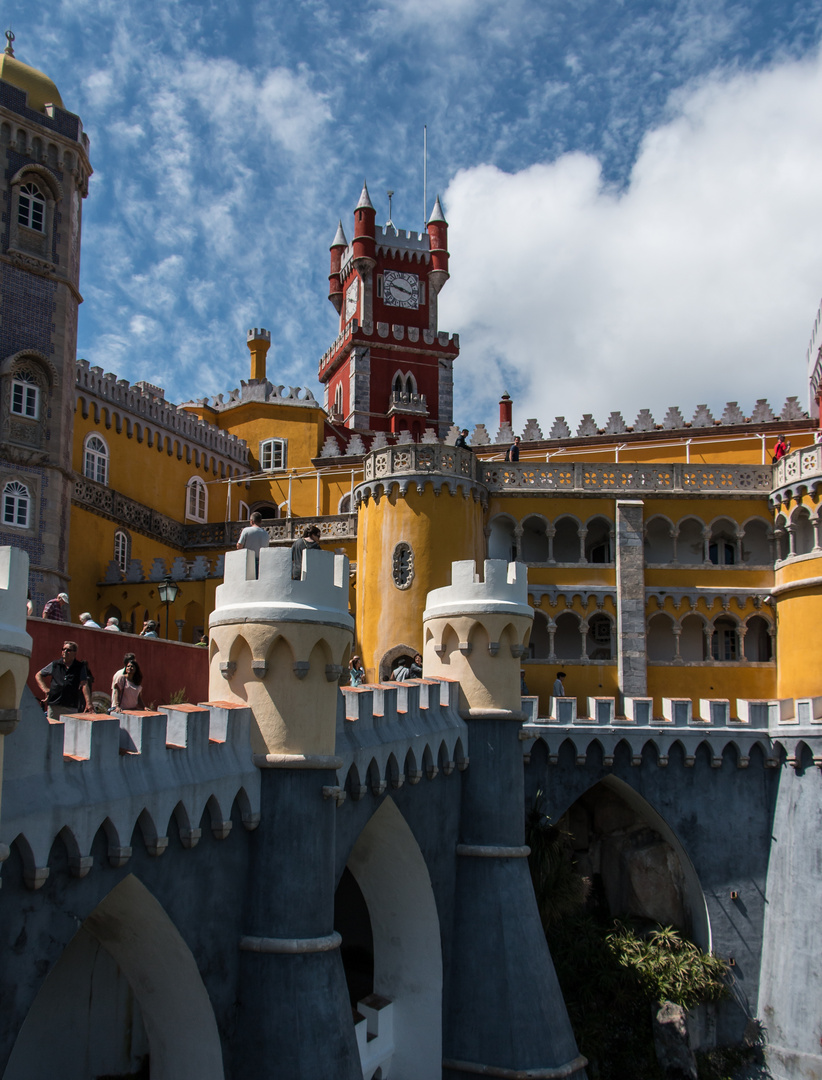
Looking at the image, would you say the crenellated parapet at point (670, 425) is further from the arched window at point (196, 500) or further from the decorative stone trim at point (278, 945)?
the decorative stone trim at point (278, 945)

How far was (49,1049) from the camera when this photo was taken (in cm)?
1593

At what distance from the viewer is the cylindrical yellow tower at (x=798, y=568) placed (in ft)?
104

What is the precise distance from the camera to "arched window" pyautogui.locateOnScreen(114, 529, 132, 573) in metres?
→ 42.1

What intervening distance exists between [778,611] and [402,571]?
11861mm

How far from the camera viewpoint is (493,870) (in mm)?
21078

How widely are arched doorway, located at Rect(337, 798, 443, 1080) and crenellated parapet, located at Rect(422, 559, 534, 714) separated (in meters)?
3.43

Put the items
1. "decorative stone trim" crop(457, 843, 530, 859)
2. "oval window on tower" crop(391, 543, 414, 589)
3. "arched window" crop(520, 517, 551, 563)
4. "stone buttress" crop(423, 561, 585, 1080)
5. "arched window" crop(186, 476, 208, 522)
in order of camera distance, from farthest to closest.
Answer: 1. "arched window" crop(186, 476, 208, 522)
2. "arched window" crop(520, 517, 551, 563)
3. "oval window on tower" crop(391, 543, 414, 589)
4. "decorative stone trim" crop(457, 843, 530, 859)
5. "stone buttress" crop(423, 561, 585, 1080)

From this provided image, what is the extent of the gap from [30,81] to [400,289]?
29.6 meters

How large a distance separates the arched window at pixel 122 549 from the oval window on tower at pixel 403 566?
46.4 feet

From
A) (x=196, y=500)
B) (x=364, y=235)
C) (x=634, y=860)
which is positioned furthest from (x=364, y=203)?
(x=634, y=860)

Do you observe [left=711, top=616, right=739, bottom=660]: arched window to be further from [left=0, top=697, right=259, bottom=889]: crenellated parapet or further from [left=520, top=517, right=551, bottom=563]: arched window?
[left=0, top=697, right=259, bottom=889]: crenellated parapet

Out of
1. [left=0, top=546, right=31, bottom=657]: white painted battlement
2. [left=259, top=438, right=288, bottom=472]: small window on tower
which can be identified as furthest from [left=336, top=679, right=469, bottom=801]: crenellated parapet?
[left=259, top=438, right=288, bottom=472]: small window on tower

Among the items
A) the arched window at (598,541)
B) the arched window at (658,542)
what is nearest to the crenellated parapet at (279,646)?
the arched window at (598,541)

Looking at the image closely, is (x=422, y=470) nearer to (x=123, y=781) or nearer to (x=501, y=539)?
(x=501, y=539)
